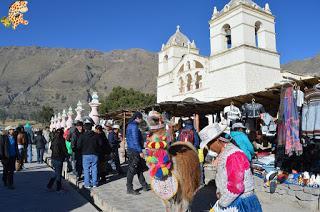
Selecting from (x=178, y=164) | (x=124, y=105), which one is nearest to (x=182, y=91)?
(x=124, y=105)

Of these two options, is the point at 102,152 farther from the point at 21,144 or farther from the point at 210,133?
the point at 21,144

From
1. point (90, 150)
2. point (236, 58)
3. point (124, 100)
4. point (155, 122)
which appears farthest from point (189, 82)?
point (155, 122)

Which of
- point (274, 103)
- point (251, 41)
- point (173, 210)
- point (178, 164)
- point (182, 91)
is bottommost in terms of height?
point (173, 210)

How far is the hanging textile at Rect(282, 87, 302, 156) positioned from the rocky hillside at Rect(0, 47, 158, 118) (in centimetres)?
11080

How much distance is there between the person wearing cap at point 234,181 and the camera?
2.94m

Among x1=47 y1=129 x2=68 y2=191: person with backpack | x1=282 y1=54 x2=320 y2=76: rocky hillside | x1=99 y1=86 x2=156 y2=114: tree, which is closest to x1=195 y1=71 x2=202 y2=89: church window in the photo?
x1=99 y1=86 x2=156 y2=114: tree

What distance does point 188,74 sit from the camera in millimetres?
30688

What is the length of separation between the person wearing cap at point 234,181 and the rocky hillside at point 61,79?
113 meters

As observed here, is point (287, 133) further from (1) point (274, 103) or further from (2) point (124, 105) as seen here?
(2) point (124, 105)

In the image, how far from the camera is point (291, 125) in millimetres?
6441

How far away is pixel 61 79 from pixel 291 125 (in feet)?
517

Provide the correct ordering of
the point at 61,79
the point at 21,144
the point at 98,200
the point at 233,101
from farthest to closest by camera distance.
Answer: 1. the point at 61,79
2. the point at 21,144
3. the point at 233,101
4. the point at 98,200

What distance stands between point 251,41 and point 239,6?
298cm

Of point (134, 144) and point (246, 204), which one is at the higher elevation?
point (134, 144)
